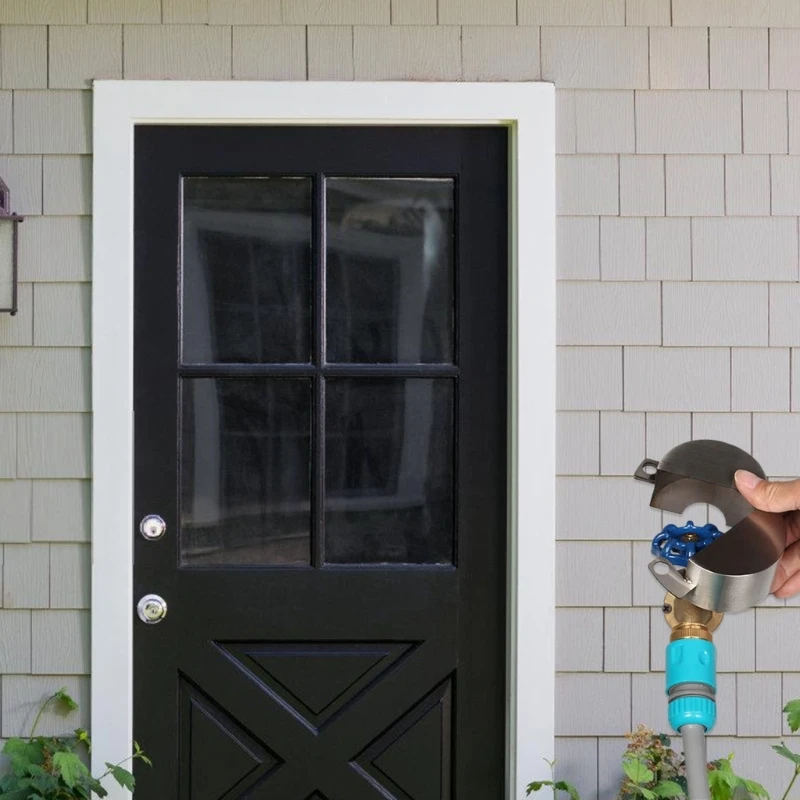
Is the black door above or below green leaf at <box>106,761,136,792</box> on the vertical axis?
above

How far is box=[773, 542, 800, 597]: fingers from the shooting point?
1.24m

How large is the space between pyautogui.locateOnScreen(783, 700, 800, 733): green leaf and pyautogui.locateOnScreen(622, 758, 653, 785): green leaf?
0.33 meters

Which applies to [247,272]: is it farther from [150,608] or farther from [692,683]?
[692,683]

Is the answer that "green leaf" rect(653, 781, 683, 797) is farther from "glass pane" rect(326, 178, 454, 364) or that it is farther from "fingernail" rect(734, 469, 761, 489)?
"fingernail" rect(734, 469, 761, 489)

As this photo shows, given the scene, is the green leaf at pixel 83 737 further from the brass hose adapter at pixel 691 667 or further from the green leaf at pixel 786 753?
the brass hose adapter at pixel 691 667

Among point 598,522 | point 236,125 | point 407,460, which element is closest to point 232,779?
point 407,460

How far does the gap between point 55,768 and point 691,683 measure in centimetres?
197

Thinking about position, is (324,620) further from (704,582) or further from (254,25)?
(704,582)

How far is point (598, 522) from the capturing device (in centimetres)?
268

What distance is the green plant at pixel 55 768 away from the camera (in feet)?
8.19

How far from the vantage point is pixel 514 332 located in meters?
2.65

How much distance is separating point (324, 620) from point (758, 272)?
1.33 metres

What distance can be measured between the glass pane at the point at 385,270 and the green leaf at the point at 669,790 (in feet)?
3.56

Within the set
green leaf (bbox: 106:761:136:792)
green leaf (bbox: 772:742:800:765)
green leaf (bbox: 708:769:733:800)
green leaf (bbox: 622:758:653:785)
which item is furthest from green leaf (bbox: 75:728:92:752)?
green leaf (bbox: 772:742:800:765)
